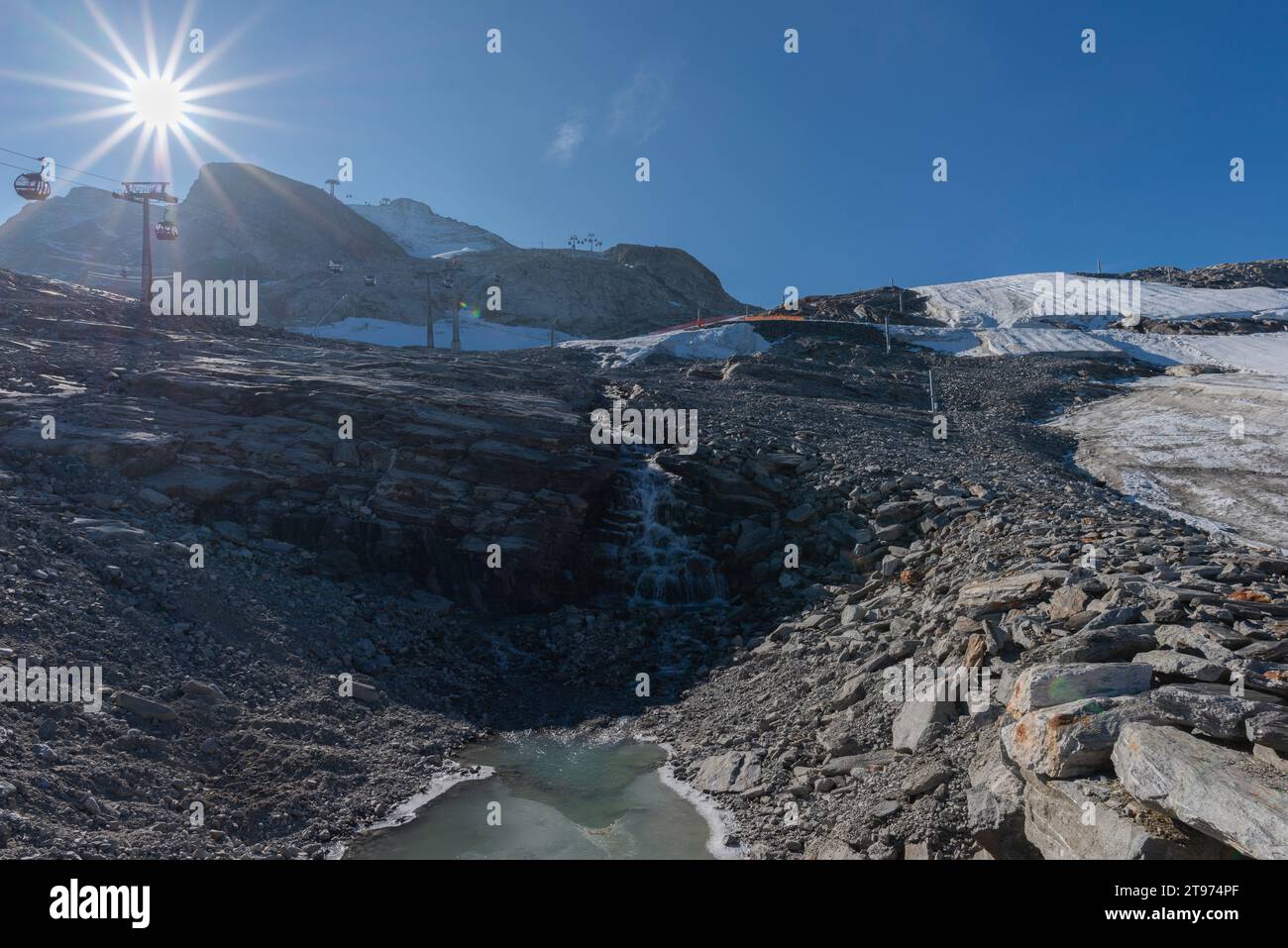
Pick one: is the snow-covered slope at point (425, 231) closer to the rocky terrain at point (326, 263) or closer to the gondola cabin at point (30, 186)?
the rocky terrain at point (326, 263)

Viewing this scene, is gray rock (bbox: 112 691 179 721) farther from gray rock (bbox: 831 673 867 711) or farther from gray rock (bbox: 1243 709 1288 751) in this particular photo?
gray rock (bbox: 1243 709 1288 751)

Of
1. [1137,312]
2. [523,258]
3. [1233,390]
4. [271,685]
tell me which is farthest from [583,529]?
[523,258]

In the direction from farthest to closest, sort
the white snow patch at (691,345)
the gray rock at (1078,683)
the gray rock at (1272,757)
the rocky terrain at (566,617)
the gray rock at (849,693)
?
the white snow patch at (691,345), the gray rock at (849,693), the rocky terrain at (566,617), the gray rock at (1078,683), the gray rock at (1272,757)

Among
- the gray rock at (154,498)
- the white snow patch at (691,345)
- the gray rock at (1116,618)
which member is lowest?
the gray rock at (1116,618)

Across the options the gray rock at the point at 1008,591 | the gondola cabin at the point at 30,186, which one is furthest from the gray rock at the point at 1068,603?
the gondola cabin at the point at 30,186

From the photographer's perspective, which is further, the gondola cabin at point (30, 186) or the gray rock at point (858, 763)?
the gondola cabin at point (30, 186)

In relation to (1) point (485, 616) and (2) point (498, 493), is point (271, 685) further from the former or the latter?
(2) point (498, 493)
